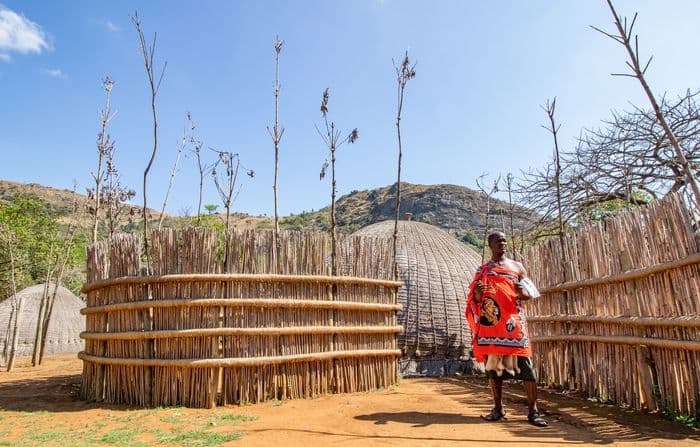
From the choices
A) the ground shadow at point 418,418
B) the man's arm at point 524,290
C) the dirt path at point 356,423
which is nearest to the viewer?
the dirt path at point 356,423

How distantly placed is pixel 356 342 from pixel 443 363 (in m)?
2.87

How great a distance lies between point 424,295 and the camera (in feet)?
27.1

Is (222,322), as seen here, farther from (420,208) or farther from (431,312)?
(420,208)

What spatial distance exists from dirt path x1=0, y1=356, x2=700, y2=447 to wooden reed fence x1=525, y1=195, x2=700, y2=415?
0.31m

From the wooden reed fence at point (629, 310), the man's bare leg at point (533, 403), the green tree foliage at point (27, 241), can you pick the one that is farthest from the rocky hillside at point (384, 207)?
the man's bare leg at point (533, 403)

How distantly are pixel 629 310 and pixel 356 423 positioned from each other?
114 inches

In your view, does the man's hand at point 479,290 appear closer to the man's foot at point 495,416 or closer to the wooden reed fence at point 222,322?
the man's foot at point 495,416

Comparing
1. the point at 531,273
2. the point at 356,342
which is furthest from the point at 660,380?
the point at 356,342

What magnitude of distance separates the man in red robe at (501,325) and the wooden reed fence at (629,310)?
109 cm

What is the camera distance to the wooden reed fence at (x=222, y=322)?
5.07 metres

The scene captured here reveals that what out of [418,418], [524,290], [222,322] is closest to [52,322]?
[222,322]

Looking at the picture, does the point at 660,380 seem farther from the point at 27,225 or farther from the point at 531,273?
the point at 27,225

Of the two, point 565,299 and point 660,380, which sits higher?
point 565,299

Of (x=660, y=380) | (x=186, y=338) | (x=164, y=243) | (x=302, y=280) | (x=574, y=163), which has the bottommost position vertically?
(x=660, y=380)
